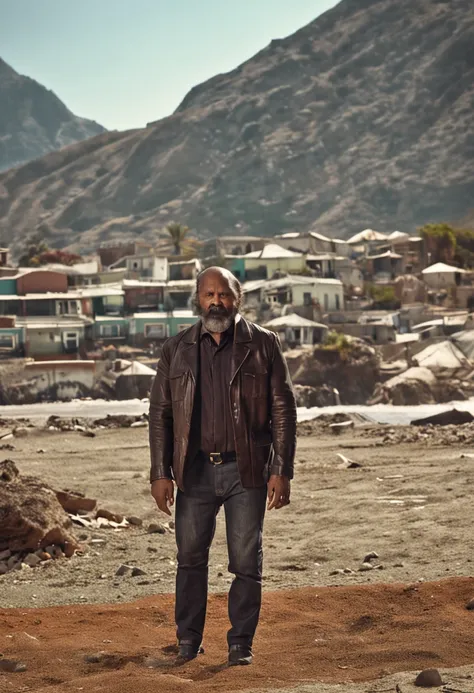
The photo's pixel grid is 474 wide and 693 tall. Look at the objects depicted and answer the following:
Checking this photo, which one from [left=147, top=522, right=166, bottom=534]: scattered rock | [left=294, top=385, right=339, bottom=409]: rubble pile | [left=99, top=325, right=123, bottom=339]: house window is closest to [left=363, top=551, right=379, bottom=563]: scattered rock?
[left=147, top=522, right=166, bottom=534]: scattered rock

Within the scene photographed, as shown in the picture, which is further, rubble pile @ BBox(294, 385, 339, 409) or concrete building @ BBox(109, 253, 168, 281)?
concrete building @ BBox(109, 253, 168, 281)

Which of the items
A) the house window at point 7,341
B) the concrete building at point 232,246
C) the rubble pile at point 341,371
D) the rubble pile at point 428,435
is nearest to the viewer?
the rubble pile at point 428,435

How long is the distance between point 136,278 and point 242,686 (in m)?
69.5

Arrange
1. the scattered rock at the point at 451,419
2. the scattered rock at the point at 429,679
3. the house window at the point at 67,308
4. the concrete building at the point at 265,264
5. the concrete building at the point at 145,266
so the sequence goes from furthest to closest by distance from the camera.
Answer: the concrete building at the point at 265,264, the concrete building at the point at 145,266, the house window at the point at 67,308, the scattered rock at the point at 451,419, the scattered rock at the point at 429,679

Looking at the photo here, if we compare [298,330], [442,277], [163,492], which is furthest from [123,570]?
[442,277]

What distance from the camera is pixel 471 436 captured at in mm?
21719

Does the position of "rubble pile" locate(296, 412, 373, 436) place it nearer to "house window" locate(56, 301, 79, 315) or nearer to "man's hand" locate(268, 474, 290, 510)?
"man's hand" locate(268, 474, 290, 510)

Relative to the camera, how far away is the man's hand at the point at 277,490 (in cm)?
515

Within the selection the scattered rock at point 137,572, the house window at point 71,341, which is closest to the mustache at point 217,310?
the scattered rock at point 137,572

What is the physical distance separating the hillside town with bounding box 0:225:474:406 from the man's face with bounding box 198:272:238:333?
139 feet

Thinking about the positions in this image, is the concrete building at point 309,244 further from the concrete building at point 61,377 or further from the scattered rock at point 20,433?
the scattered rock at point 20,433

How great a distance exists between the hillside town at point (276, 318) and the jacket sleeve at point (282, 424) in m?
42.5

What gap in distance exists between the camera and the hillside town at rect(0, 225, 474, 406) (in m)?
51.0

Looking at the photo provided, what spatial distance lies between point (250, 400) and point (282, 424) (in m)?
0.18
